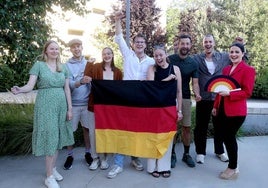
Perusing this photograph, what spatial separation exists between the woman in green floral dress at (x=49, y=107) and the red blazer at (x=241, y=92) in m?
2.05

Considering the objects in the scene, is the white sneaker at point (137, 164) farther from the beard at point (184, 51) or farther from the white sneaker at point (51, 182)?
the beard at point (184, 51)

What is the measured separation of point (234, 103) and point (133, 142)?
1.39m

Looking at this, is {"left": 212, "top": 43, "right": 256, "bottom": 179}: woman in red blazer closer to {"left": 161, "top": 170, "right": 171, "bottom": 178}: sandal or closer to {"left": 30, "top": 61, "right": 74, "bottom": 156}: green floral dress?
{"left": 161, "top": 170, "right": 171, "bottom": 178}: sandal

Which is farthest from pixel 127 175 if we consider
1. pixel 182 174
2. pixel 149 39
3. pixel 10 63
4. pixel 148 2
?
pixel 148 2

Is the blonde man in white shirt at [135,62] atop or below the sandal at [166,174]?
atop

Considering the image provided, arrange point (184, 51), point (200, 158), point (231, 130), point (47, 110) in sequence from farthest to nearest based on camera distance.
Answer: point (200, 158) < point (184, 51) < point (231, 130) < point (47, 110)

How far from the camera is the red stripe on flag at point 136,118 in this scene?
423 cm

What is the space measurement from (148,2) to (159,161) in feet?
43.2

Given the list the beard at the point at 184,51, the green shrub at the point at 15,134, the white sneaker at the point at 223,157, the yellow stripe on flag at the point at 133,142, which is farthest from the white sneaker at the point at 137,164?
the beard at the point at 184,51

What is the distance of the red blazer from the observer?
158 inches

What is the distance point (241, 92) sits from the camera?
13.1ft

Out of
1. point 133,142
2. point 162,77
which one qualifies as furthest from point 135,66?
point 133,142

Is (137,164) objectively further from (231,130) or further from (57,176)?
(231,130)

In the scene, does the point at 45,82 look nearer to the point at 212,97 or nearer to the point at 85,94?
the point at 85,94
